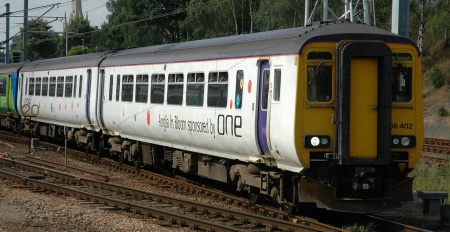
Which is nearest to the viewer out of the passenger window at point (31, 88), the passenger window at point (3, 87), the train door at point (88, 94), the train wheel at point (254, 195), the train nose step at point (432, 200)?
the train nose step at point (432, 200)

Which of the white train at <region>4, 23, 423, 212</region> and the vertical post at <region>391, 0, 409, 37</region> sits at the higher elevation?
the vertical post at <region>391, 0, 409, 37</region>

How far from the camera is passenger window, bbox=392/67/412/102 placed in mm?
12375

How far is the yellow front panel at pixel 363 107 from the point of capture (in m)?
12.0

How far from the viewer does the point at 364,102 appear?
39.5 ft

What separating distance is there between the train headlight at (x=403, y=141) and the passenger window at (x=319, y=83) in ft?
4.15

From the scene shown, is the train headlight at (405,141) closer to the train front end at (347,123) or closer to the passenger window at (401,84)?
the train front end at (347,123)

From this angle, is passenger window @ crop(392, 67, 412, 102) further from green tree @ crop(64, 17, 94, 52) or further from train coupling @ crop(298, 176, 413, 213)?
green tree @ crop(64, 17, 94, 52)

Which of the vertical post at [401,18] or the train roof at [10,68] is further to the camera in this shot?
the train roof at [10,68]

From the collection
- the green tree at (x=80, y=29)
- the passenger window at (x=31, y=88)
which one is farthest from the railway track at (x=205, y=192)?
the green tree at (x=80, y=29)

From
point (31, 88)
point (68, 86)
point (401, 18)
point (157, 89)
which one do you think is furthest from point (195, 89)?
point (31, 88)

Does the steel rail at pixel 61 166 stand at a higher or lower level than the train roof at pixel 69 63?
lower

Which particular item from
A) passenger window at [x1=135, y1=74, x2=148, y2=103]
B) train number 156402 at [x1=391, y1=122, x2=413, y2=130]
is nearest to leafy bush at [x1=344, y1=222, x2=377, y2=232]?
train number 156402 at [x1=391, y1=122, x2=413, y2=130]

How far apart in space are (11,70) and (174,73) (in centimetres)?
1945

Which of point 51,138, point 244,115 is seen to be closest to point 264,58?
point 244,115
